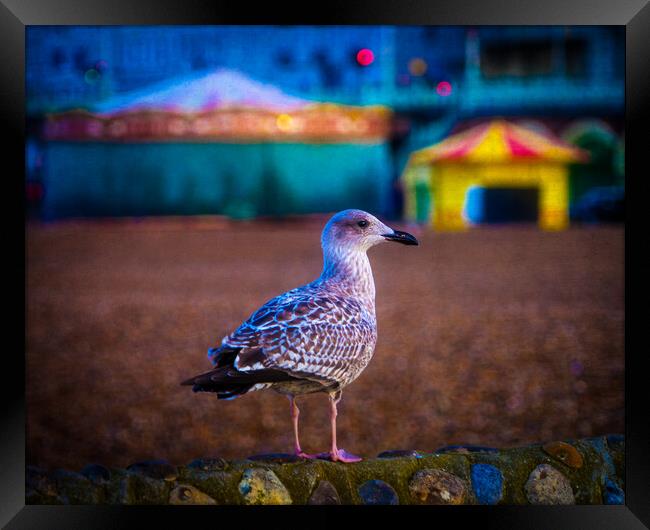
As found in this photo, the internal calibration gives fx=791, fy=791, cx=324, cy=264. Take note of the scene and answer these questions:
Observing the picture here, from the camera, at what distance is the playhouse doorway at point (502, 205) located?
16.3 ft

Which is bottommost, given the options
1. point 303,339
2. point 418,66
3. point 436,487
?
point 436,487

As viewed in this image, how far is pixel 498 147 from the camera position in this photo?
16.3ft

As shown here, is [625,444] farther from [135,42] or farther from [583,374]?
[135,42]

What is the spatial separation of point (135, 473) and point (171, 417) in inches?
30.8

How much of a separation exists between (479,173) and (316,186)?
3.42 feet

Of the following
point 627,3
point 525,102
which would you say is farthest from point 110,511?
point 627,3

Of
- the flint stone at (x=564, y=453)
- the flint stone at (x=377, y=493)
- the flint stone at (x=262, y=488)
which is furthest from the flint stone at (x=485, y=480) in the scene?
the flint stone at (x=262, y=488)

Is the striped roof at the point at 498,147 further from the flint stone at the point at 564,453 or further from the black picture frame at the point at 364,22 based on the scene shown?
the flint stone at the point at 564,453

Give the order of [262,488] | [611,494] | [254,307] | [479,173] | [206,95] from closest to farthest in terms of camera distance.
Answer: [262,488], [611,494], [206,95], [479,173], [254,307]

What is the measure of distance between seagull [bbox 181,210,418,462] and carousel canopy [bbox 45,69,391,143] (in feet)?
4.08

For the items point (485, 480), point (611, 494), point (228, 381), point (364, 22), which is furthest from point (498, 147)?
point (228, 381)

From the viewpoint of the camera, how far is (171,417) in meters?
5.19

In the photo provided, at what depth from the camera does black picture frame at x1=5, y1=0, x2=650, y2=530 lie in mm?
4207

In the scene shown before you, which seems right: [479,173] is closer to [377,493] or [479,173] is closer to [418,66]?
[418,66]
